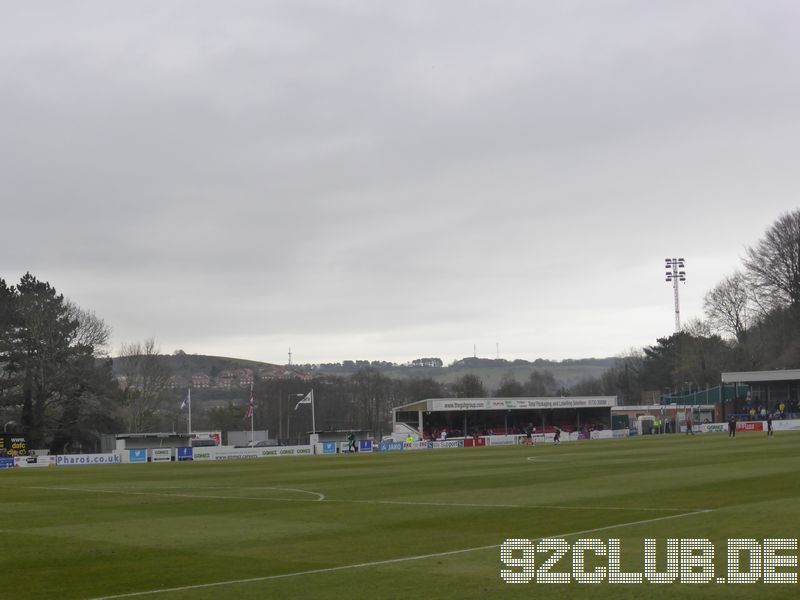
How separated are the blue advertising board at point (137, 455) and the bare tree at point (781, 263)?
75.6 m

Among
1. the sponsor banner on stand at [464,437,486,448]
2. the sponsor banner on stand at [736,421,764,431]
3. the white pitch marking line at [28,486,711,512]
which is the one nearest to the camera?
the white pitch marking line at [28,486,711,512]

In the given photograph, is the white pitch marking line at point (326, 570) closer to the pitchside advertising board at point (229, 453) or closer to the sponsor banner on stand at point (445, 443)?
the pitchside advertising board at point (229, 453)

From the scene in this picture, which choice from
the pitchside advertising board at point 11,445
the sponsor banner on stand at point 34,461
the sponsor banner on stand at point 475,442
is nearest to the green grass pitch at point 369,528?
the sponsor banner on stand at point 34,461

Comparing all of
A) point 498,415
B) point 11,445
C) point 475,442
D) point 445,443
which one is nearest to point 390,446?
point 445,443

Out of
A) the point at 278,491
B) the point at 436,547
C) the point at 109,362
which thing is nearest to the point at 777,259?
the point at 109,362

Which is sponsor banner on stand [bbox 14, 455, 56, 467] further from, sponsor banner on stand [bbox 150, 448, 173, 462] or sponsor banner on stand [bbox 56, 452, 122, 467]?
sponsor banner on stand [bbox 150, 448, 173, 462]

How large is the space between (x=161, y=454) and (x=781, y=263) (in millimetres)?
74983

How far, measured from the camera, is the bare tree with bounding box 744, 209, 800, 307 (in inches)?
4385

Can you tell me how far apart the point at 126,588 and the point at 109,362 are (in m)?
111

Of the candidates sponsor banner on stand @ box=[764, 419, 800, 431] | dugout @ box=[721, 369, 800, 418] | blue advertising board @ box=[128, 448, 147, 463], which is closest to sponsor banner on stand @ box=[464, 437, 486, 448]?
sponsor banner on stand @ box=[764, 419, 800, 431]

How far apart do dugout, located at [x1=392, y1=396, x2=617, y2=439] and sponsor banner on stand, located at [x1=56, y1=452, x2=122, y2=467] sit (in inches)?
1632

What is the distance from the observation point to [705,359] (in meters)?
149

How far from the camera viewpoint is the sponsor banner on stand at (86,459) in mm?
75581

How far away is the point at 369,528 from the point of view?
21.5 meters
